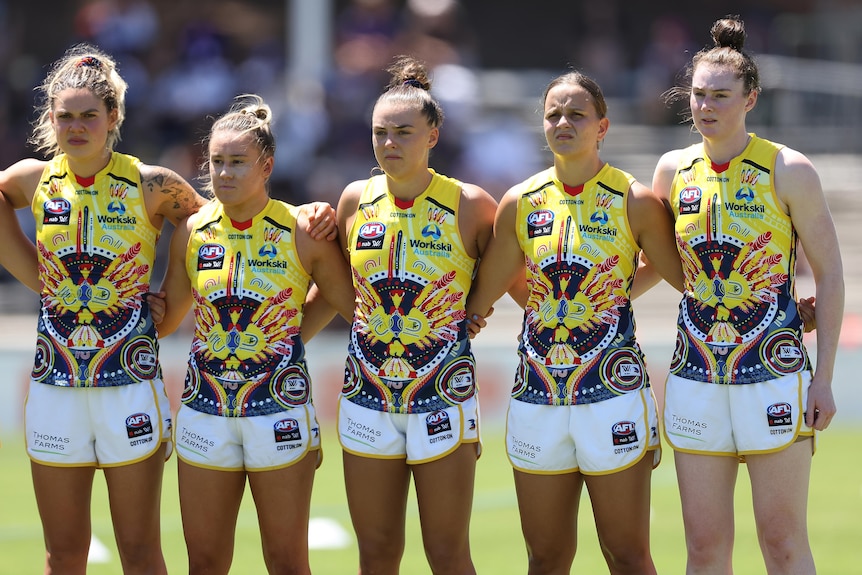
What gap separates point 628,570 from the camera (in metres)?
4.75

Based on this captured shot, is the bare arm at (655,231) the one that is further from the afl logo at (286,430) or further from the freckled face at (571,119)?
the afl logo at (286,430)

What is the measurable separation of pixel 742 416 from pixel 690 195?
0.85 meters

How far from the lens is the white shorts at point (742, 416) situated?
4621 millimetres

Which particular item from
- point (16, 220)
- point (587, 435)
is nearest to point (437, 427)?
point (587, 435)

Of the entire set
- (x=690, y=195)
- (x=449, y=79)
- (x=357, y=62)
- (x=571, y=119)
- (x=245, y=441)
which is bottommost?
(x=245, y=441)

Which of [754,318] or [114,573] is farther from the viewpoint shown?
[114,573]

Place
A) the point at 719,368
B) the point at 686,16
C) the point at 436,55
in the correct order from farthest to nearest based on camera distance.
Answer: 1. the point at 686,16
2. the point at 436,55
3. the point at 719,368

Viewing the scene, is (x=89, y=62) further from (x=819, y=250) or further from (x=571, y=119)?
(x=819, y=250)

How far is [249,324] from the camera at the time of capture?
4887 millimetres

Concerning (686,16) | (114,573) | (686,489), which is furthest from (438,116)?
(686,16)

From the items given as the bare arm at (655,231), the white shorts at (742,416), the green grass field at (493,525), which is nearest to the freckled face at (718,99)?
the bare arm at (655,231)

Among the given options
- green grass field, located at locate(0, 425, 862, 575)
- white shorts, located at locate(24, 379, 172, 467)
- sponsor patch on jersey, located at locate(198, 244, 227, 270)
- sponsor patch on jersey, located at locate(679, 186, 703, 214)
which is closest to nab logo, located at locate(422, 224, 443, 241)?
sponsor patch on jersey, located at locate(198, 244, 227, 270)

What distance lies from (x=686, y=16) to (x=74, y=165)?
13.7 metres

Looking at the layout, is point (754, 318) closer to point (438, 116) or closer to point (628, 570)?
point (628, 570)
